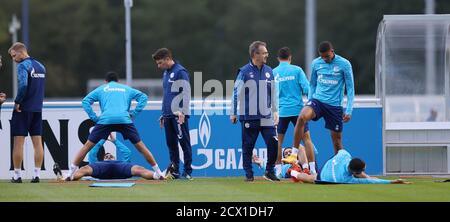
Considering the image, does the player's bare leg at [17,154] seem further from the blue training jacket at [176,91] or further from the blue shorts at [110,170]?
the blue training jacket at [176,91]

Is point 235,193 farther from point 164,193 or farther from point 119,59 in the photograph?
point 119,59

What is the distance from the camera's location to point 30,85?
18.4m

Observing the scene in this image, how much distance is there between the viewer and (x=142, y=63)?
75.2 meters

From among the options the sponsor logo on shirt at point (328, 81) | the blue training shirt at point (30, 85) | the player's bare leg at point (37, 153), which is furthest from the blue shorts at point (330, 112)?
the player's bare leg at point (37, 153)

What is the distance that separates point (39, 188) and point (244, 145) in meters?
3.30

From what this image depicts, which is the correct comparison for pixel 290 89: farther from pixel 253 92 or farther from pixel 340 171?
pixel 340 171

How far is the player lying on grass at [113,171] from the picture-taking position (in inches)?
720

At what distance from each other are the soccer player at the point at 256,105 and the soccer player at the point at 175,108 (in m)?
1.05

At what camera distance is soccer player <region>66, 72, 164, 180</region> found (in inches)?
718

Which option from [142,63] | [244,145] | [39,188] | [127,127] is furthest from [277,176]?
[142,63]

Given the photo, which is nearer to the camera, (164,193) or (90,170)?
(164,193)

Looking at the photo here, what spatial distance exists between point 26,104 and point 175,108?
7.56 ft

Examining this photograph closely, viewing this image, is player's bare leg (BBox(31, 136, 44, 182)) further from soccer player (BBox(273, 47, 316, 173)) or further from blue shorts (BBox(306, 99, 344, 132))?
blue shorts (BBox(306, 99, 344, 132))

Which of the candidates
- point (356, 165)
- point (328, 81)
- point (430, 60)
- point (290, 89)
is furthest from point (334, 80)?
point (430, 60)
